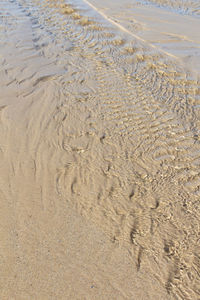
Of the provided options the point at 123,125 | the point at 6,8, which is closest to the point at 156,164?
the point at 123,125

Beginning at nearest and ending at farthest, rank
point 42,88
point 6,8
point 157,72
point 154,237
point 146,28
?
1. point 154,237
2. point 42,88
3. point 157,72
4. point 146,28
5. point 6,8

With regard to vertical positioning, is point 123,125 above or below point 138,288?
above

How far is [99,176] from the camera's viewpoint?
2512 mm

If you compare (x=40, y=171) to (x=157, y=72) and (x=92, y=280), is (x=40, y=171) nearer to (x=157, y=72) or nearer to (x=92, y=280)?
(x=92, y=280)

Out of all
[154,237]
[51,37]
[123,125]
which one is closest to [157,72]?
[123,125]

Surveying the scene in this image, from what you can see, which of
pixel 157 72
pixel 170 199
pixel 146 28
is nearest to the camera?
pixel 170 199

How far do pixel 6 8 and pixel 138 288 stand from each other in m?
7.67

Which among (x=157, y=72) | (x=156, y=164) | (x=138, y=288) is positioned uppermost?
(x=157, y=72)

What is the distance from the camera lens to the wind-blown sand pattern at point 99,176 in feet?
5.99

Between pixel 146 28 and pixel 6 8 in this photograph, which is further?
pixel 6 8

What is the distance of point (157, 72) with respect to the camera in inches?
166

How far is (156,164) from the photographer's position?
2.62 metres

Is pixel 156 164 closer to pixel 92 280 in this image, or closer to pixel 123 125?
pixel 123 125

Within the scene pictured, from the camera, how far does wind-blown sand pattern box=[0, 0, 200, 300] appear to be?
5.99 feet
